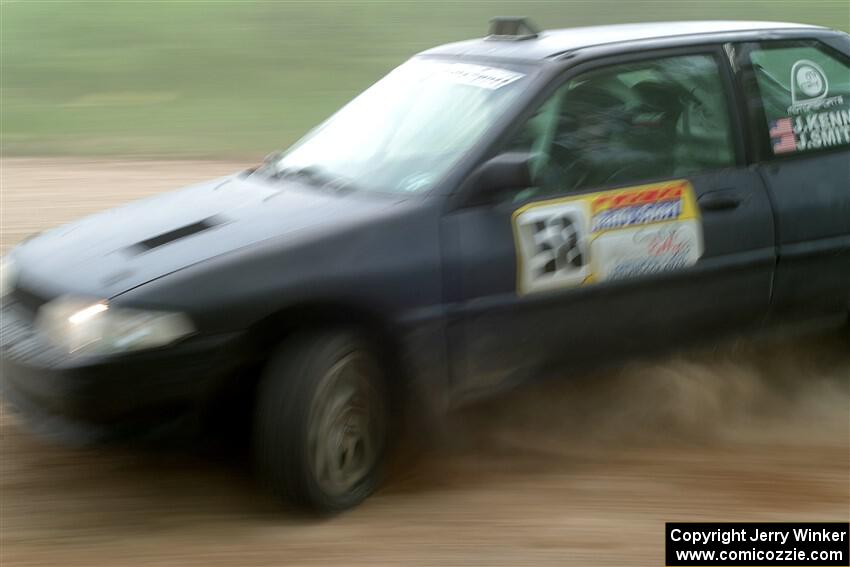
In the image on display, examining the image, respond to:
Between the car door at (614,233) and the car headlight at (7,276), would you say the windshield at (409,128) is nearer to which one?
the car door at (614,233)

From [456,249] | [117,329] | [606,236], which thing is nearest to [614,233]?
[606,236]

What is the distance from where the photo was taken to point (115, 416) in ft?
12.1

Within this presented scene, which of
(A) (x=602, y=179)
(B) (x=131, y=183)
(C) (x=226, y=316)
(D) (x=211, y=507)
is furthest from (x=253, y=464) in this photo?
(B) (x=131, y=183)

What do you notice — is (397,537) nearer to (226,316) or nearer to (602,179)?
(226,316)

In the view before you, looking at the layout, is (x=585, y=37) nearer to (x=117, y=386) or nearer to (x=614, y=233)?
(x=614, y=233)

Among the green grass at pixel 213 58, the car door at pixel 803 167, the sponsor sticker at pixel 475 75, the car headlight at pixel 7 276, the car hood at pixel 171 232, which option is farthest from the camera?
the green grass at pixel 213 58

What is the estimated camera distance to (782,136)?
5039mm

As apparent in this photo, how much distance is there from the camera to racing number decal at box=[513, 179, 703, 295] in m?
4.36

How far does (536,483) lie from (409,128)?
4.95 feet

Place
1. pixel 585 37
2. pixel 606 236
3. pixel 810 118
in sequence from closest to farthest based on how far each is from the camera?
pixel 606 236 < pixel 585 37 < pixel 810 118

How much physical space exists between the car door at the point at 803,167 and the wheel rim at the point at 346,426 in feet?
6.34

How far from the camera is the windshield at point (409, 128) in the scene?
4.49 m

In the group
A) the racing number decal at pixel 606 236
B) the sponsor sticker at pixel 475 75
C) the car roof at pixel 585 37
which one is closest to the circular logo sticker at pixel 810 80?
the car roof at pixel 585 37

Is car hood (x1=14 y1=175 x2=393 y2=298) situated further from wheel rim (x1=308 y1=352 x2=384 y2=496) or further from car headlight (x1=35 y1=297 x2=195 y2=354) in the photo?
wheel rim (x1=308 y1=352 x2=384 y2=496)
